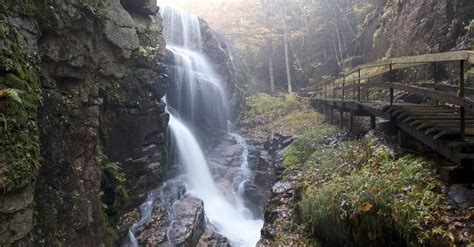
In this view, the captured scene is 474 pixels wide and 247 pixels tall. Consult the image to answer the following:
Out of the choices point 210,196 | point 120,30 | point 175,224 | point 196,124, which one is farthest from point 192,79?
point 175,224

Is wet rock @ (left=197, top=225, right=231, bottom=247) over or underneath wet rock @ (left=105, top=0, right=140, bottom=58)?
underneath

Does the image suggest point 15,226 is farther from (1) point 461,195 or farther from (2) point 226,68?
(2) point 226,68

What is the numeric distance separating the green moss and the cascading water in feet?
24.1

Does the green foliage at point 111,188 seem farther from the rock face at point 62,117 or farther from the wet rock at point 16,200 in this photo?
the wet rock at point 16,200

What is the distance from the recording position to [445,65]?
36.4 ft

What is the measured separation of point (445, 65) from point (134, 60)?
10256 millimetres

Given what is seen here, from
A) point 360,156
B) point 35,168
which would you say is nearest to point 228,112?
point 360,156

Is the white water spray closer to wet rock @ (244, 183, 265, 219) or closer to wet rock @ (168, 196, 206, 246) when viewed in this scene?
wet rock @ (244, 183, 265, 219)

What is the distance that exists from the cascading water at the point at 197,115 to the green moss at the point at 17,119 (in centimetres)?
734

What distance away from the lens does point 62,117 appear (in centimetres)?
707

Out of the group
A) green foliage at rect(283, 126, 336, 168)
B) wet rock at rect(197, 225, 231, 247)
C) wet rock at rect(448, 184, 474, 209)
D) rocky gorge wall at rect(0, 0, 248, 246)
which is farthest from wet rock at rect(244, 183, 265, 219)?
wet rock at rect(448, 184, 474, 209)

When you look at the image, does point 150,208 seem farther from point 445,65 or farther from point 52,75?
point 445,65

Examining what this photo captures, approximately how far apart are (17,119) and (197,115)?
13579 mm

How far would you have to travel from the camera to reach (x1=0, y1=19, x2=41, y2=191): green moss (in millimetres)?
5027
